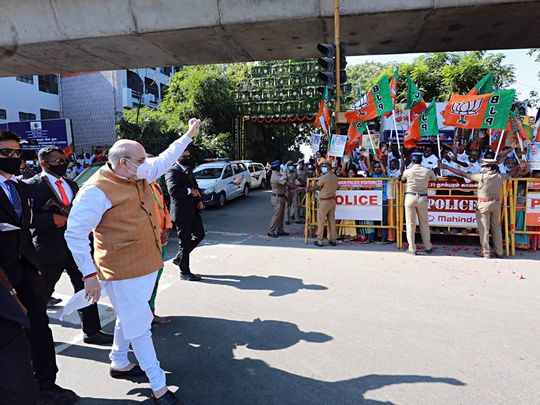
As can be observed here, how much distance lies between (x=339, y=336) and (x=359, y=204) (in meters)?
5.00

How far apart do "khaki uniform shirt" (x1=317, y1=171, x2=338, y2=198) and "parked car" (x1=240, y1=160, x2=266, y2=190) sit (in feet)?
38.0

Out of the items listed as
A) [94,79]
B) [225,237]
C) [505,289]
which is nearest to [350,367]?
[505,289]

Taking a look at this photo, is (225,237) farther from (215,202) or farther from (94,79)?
(94,79)

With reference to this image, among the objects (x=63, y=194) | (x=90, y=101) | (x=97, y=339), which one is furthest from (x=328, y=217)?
(x=90, y=101)

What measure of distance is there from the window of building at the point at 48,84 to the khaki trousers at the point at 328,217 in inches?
950

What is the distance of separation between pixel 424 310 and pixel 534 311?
1320 millimetres

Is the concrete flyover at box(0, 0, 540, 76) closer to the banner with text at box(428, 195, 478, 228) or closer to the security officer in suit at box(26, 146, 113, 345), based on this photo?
the banner with text at box(428, 195, 478, 228)

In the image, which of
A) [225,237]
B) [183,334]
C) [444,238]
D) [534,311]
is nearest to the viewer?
[183,334]

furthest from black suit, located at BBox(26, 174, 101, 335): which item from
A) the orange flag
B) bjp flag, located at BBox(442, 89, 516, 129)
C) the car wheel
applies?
the car wheel

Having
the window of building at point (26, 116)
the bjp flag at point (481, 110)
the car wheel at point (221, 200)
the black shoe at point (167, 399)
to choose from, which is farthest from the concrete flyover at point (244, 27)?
the window of building at point (26, 116)

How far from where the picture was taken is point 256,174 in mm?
21188

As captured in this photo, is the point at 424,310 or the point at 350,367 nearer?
the point at 350,367

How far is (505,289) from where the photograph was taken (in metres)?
5.55

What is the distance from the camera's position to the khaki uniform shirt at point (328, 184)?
841cm
